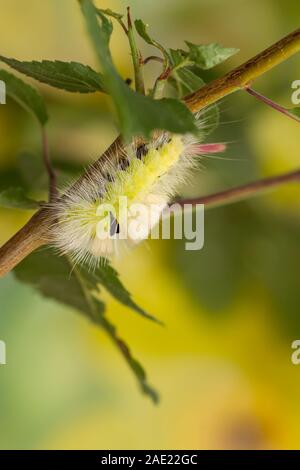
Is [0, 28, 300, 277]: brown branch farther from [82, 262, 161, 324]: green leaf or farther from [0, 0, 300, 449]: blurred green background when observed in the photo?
[0, 0, 300, 449]: blurred green background

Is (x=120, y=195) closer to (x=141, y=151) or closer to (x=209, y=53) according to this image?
(x=141, y=151)

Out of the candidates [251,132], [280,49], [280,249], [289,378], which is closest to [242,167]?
[251,132]

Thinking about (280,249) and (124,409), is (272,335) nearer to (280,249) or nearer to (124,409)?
(280,249)

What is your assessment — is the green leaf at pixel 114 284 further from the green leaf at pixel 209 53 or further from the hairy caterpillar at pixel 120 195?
the green leaf at pixel 209 53

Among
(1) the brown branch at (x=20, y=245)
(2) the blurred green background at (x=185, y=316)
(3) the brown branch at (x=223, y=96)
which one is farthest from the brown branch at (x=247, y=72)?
(2) the blurred green background at (x=185, y=316)

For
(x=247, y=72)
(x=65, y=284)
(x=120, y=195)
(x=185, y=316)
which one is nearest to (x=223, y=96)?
(x=247, y=72)
